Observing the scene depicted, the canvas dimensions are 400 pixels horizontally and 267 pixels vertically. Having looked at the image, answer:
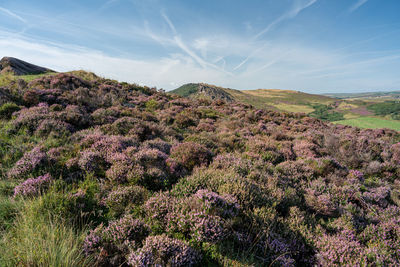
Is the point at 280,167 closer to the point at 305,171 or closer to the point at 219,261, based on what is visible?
the point at 305,171

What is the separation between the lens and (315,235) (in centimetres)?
354

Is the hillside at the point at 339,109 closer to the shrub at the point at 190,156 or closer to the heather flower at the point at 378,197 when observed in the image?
the shrub at the point at 190,156

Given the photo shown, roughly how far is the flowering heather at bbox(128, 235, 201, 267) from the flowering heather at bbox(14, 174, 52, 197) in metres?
2.57

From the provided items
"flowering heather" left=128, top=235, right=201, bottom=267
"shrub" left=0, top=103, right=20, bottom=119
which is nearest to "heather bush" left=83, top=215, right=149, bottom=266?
"flowering heather" left=128, top=235, right=201, bottom=267

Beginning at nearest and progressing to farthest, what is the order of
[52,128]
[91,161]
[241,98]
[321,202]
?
[321,202], [91,161], [52,128], [241,98]

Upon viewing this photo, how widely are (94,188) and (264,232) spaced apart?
385 centimetres

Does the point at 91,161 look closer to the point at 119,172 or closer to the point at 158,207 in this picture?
the point at 119,172

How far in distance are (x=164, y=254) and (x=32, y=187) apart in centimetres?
327

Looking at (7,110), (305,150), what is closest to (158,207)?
(305,150)

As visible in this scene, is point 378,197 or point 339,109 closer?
point 378,197

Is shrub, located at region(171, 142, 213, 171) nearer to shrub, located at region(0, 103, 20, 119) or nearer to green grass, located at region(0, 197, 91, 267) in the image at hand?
green grass, located at region(0, 197, 91, 267)

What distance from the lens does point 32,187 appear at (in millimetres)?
3631

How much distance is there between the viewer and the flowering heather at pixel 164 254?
2395 mm

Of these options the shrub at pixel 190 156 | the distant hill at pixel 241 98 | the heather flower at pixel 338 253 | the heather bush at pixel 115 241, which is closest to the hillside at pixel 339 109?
the distant hill at pixel 241 98
